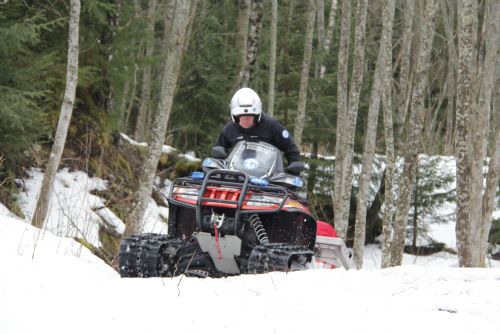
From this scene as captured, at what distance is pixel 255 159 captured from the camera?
7.61 m

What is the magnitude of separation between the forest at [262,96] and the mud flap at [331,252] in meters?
2.10

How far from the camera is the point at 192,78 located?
19734 millimetres

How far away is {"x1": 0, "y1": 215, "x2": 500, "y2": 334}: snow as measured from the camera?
3.86 meters

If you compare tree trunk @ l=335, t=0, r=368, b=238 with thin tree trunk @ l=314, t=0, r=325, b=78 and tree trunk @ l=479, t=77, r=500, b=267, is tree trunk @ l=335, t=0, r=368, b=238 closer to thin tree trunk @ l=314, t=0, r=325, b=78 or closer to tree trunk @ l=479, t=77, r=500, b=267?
tree trunk @ l=479, t=77, r=500, b=267

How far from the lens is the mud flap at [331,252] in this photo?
7949 millimetres

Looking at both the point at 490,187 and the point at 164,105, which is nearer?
the point at 164,105

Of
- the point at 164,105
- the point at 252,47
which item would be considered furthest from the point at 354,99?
the point at 164,105

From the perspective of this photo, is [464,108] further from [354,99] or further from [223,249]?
[354,99]

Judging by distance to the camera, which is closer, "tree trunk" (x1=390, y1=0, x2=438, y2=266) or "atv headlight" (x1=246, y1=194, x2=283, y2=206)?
"atv headlight" (x1=246, y1=194, x2=283, y2=206)

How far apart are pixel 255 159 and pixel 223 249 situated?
118 centimetres

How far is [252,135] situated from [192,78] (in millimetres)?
12145

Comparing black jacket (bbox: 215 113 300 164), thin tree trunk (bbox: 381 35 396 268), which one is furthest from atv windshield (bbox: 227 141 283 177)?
thin tree trunk (bbox: 381 35 396 268)

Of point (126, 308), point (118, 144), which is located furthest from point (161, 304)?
point (118, 144)

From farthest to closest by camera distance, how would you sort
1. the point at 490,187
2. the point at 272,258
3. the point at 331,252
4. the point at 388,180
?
the point at 388,180
the point at 490,187
the point at 331,252
the point at 272,258
